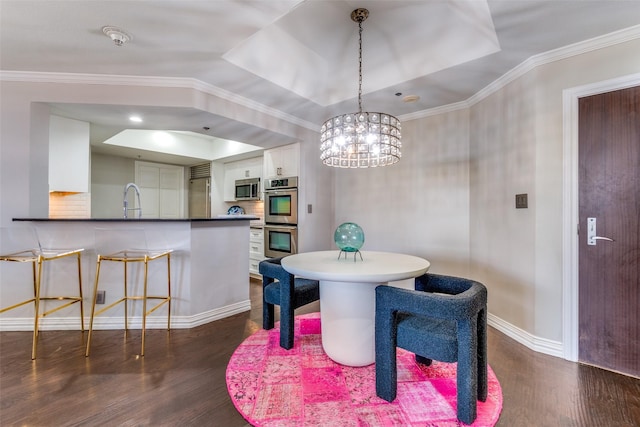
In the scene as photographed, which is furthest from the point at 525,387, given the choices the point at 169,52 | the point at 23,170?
the point at 23,170

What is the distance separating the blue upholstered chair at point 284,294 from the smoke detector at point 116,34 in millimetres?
2032

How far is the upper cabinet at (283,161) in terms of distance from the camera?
398 centimetres

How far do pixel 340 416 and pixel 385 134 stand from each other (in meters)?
1.85

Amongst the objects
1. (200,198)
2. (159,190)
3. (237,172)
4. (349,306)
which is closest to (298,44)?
(349,306)

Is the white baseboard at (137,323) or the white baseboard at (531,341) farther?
the white baseboard at (137,323)

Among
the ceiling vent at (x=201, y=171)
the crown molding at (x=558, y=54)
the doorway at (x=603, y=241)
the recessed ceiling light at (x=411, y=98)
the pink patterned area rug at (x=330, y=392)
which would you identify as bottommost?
the pink patterned area rug at (x=330, y=392)

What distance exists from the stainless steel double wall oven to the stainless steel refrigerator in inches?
84.3

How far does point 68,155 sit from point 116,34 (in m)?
1.98

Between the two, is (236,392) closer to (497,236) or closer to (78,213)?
(497,236)

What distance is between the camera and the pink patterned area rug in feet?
4.88

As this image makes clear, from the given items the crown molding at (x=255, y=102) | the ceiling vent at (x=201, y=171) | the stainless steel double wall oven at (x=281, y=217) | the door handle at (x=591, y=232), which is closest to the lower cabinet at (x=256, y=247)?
the stainless steel double wall oven at (x=281, y=217)

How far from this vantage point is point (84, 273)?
2609 mm

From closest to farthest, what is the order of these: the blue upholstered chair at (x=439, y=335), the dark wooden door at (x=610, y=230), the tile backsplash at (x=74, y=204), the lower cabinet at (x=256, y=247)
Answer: the blue upholstered chair at (x=439, y=335), the dark wooden door at (x=610, y=230), the tile backsplash at (x=74, y=204), the lower cabinet at (x=256, y=247)

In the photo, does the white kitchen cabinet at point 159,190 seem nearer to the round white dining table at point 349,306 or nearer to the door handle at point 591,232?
the round white dining table at point 349,306
